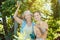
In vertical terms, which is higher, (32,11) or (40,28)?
(32,11)

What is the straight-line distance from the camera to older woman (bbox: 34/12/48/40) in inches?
54.7

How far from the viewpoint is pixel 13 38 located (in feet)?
4.83

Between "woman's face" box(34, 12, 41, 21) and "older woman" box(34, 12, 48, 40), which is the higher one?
"woman's face" box(34, 12, 41, 21)

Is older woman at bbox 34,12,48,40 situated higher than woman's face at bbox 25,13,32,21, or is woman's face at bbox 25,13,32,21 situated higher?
woman's face at bbox 25,13,32,21

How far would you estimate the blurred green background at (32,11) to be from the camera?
1.40 metres

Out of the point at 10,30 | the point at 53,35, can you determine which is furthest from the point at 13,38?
the point at 53,35

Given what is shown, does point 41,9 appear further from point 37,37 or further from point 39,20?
point 37,37

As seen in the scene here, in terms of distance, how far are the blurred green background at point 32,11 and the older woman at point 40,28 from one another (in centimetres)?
3

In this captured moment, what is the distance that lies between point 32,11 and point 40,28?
0.49 ft

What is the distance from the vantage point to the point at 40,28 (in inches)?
54.9

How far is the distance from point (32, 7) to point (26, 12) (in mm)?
62

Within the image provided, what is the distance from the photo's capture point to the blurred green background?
1.40 metres

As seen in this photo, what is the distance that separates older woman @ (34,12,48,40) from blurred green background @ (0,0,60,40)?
0.10ft

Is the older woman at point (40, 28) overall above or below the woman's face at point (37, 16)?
below
